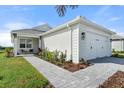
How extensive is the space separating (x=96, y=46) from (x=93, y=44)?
2.50 feet

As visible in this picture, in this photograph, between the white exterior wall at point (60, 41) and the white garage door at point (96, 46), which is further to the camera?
the white garage door at point (96, 46)

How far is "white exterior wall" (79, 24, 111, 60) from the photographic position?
1078 cm

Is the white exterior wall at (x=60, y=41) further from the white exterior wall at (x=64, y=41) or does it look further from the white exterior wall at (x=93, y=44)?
the white exterior wall at (x=93, y=44)

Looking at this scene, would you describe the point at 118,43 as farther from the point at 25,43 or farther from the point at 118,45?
the point at 25,43

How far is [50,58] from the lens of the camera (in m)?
12.7

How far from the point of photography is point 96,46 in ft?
42.7

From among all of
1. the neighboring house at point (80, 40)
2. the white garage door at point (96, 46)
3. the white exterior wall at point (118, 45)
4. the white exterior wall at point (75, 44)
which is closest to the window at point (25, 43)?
the neighboring house at point (80, 40)

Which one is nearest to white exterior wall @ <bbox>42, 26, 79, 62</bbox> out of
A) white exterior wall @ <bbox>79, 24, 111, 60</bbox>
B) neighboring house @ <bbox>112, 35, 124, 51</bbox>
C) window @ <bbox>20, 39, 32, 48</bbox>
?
white exterior wall @ <bbox>79, 24, 111, 60</bbox>

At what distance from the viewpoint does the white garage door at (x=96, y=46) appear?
39.0 ft

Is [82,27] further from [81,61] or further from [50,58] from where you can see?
[50,58]

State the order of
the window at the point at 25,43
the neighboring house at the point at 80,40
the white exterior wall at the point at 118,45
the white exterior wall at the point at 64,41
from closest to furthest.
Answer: the neighboring house at the point at 80,40 → the white exterior wall at the point at 64,41 → the window at the point at 25,43 → the white exterior wall at the point at 118,45

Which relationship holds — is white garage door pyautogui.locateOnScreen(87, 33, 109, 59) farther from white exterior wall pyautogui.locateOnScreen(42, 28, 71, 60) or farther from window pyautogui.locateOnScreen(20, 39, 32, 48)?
window pyautogui.locateOnScreen(20, 39, 32, 48)
